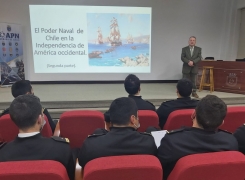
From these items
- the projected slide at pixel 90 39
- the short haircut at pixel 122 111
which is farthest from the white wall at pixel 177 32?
the short haircut at pixel 122 111

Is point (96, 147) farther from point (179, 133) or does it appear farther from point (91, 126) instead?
point (91, 126)

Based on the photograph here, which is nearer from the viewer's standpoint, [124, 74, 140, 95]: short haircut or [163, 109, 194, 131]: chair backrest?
[163, 109, 194, 131]: chair backrest

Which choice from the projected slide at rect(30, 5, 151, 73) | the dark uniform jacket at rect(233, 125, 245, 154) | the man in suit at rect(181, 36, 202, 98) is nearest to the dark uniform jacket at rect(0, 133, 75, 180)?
the dark uniform jacket at rect(233, 125, 245, 154)

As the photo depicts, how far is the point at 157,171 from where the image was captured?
95 cm

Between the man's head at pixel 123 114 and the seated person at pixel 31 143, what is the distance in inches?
13.6

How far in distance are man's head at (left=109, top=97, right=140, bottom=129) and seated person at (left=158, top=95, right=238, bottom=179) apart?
0.83 feet

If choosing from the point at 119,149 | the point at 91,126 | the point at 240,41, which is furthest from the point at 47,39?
the point at 240,41

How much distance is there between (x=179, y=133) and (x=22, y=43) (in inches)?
219

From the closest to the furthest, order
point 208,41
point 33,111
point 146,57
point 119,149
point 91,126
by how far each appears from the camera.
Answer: point 119,149 < point 33,111 < point 91,126 < point 146,57 < point 208,41

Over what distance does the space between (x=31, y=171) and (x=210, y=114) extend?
1038 millimetres

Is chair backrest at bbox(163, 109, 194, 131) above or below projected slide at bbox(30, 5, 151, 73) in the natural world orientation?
below

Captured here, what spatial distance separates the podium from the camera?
444 centimetres

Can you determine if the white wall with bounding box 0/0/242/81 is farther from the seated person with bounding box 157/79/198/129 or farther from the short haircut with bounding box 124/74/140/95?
the seated person with bounding box 157/79/198/129

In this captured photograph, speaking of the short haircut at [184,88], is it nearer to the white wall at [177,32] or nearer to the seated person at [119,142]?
the seated person at [119,142]
